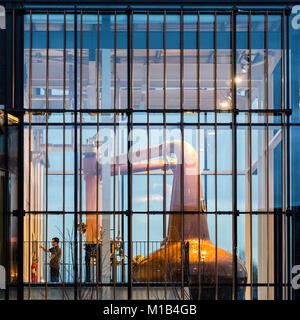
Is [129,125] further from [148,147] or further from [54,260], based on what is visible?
[54,260]

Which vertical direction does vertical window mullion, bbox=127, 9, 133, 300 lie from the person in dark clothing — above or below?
above

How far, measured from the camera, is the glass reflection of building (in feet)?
27.7

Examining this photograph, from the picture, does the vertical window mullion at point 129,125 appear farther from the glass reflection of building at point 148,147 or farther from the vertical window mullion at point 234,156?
the vertical window mullion at point 234,156

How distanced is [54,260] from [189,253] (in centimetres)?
210

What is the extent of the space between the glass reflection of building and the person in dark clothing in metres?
0.08

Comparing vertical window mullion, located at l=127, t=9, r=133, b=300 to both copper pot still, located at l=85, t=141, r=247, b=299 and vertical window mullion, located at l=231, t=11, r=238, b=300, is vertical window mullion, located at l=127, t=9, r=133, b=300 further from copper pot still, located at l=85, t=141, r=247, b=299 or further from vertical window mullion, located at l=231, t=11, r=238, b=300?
vertical window mullion, located at l=231, t=11, r=238, b=300

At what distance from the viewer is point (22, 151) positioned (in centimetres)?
855

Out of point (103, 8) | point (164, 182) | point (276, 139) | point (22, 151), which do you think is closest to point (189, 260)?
→ point (164, 182)

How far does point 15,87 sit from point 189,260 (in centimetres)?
384

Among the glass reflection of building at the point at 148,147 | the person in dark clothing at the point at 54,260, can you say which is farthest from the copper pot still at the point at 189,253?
the person in dark clothing at the point at 54,260

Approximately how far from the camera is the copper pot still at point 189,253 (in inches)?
332

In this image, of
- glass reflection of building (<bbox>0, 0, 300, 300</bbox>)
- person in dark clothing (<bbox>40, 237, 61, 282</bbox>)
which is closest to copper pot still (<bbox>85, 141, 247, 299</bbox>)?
glass reflection of building (<bbox>0, 0, 300, 300</bbox>)
